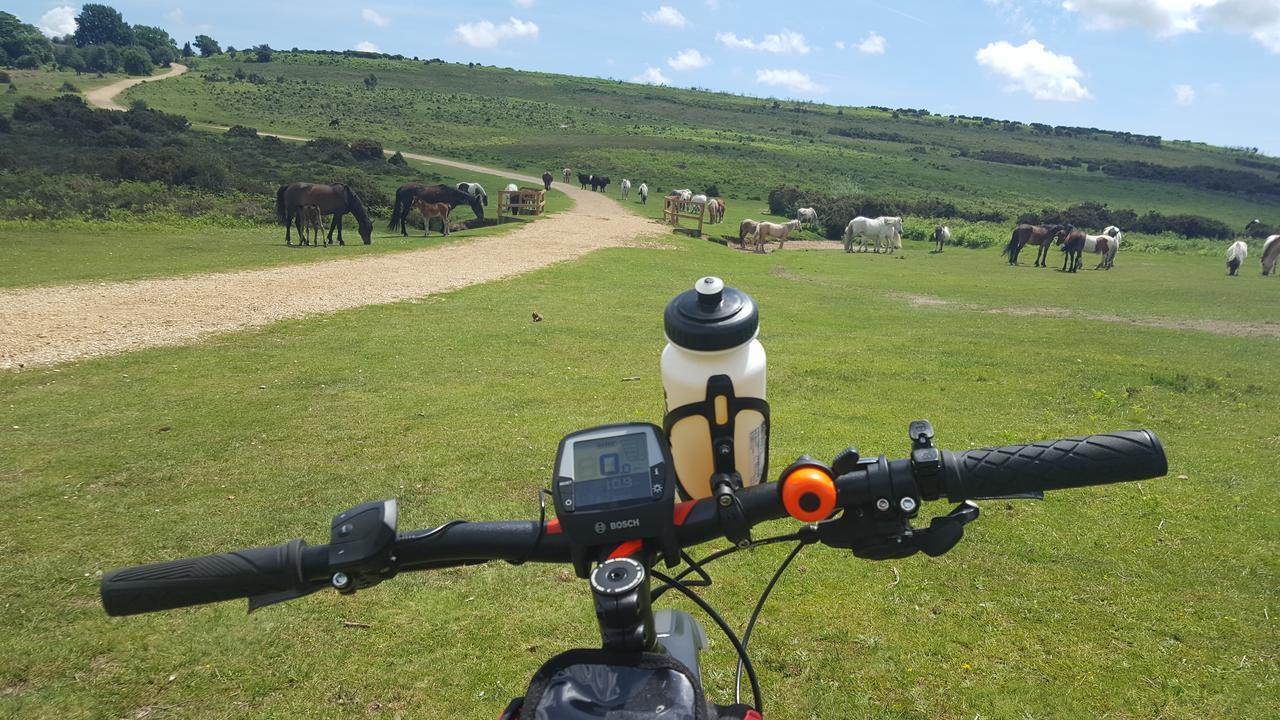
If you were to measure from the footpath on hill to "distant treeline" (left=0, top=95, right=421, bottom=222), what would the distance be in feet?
37.1

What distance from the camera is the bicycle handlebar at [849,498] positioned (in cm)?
170

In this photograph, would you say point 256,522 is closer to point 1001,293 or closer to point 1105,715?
point 1105,715

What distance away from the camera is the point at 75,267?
18578mm

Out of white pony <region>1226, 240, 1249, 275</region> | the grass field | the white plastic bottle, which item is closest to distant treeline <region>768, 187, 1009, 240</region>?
the grass field

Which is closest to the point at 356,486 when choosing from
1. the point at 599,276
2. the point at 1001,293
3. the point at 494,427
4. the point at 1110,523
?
the point at 494,427

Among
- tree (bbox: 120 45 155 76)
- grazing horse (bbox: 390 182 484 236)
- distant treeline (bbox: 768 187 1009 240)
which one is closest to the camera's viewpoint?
grazing horse (bbox: 390 182 484 236)

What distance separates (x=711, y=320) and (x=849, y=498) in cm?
60

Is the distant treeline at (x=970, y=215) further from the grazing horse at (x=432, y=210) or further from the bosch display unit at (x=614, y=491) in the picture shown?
the bosch display unit at (x=614, y=491)

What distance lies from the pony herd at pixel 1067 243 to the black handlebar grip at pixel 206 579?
1333 inches

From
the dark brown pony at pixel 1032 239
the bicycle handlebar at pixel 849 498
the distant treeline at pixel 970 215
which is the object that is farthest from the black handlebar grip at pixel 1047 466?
the distant treeline at pixel 970 215

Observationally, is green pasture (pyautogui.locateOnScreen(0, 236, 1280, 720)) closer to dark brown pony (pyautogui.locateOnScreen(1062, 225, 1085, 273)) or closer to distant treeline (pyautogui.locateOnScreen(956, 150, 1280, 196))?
dark brown pony (pyautogui.locateOnScreen(1062, 225, 1085, 273))

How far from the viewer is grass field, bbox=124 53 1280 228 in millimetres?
70562

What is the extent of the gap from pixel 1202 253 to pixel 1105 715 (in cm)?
4285

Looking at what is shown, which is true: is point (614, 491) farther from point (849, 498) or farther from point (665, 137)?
point (665, 137)
